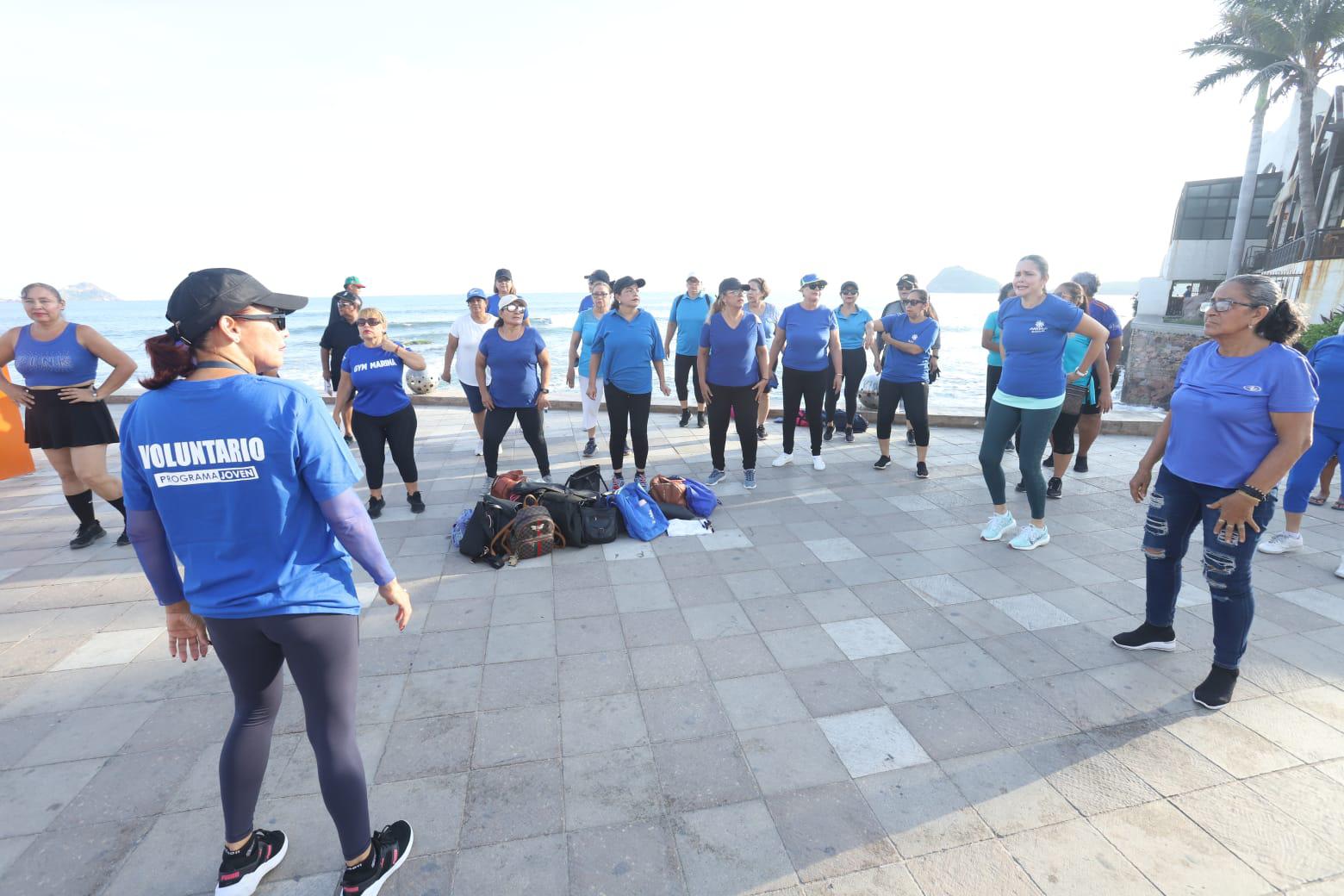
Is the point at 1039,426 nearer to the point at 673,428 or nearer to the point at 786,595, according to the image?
the point at 786,595

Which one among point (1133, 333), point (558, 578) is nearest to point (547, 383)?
point (558, 578)

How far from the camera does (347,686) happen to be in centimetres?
187

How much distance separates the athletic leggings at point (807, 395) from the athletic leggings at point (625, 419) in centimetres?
148

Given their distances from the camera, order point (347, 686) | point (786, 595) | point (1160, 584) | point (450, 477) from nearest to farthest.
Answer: point (347, 686), point (1160, 584), point (786, 595), point (450, 477)

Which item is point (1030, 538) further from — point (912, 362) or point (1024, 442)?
point (912, 362)

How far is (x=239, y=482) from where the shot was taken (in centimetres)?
165

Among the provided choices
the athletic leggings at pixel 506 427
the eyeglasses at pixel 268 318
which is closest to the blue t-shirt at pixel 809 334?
the athletic leggings at pixel 506 427

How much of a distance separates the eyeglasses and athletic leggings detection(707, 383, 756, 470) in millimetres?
4383

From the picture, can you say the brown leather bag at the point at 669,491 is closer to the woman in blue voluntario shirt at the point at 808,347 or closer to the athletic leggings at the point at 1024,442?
the woman in blue voluntario shirt at the point at 808,347

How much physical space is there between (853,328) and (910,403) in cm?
157

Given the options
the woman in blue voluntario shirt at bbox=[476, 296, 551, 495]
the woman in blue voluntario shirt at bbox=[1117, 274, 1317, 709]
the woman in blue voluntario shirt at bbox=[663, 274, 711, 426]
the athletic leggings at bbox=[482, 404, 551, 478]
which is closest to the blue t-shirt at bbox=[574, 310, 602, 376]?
the woman in blue voluntario shirt at bbox=[663, 274, 711, 426]

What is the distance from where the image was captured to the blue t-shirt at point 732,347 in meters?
5.76

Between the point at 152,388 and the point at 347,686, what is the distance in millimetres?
997

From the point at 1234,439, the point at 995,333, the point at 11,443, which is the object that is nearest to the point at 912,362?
the point at 995,333
